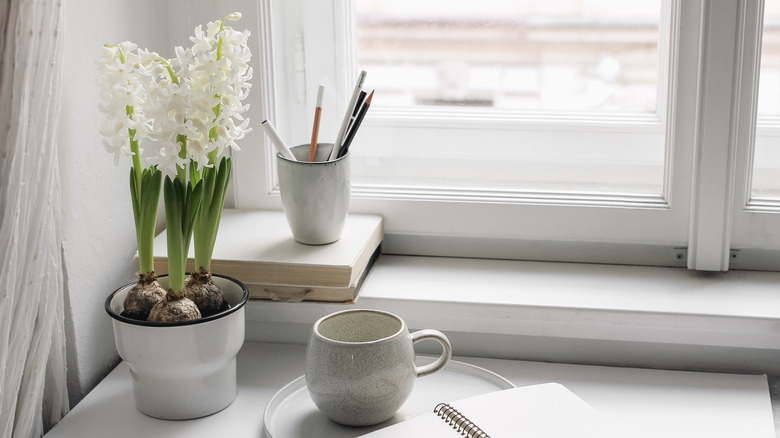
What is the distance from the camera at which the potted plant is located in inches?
29.1

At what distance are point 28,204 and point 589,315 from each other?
1.96 ft

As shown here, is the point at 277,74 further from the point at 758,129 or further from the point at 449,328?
the point at 758,129

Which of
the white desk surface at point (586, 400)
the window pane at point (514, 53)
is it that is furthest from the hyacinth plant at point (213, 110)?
the window pane at point (514, 53)

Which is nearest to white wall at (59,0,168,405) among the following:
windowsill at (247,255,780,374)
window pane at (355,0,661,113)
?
windowsill at (247,255,780,374)

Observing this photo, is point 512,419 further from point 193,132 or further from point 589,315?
point 193,132

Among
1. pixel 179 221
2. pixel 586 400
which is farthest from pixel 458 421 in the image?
pixel 179 221

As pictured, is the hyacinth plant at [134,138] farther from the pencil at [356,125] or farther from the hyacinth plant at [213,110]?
the pencil at [356,125]

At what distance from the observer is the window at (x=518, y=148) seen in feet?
3.36

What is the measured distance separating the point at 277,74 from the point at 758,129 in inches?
24.3

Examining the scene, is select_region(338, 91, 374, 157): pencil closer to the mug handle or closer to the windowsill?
the windowsill

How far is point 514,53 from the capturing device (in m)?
1.07

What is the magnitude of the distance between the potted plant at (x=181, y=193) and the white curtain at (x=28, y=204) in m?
0.05

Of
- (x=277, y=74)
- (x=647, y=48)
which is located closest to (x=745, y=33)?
(x=647, y=48)

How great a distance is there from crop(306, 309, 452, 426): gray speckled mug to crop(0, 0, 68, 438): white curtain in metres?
0.25
